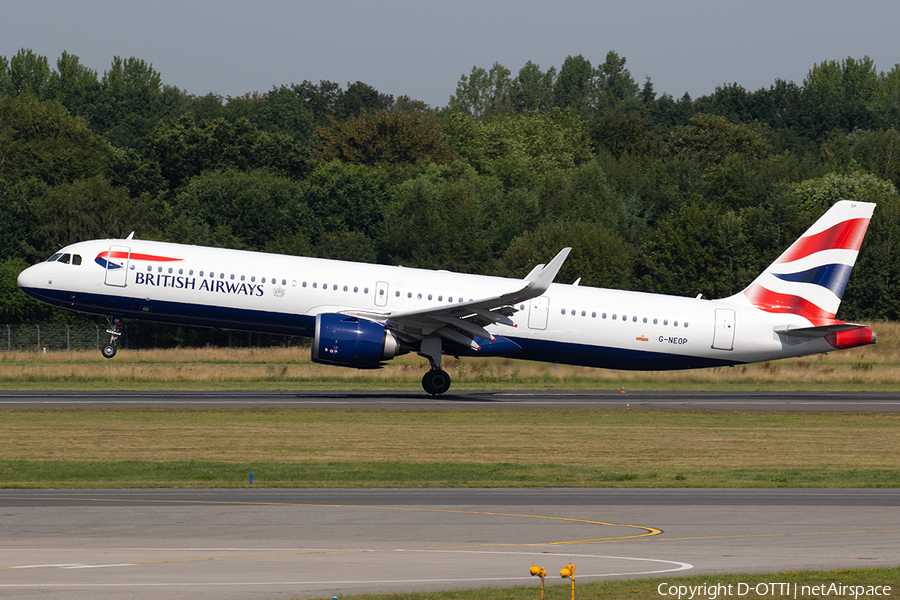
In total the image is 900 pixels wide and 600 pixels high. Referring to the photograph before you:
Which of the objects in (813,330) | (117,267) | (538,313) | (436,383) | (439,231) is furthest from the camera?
(439,231)

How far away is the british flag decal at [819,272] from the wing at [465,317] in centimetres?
964

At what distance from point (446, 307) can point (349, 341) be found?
3337 millimetres

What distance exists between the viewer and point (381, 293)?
37.8m

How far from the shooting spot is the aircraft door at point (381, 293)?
37.7 m

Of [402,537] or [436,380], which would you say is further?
[436,380]

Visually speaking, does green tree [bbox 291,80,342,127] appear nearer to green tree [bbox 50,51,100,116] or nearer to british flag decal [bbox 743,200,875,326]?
green tree [bbox 50,51,100,116]

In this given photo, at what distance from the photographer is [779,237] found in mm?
77125

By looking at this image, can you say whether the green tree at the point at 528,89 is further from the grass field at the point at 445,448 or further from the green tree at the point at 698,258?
the grass field at the point at 445,448

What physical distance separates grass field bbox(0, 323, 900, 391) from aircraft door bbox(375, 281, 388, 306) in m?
5.70

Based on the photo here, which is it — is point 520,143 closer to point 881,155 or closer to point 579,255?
point 881,155

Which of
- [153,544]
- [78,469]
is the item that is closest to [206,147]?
[78,469]

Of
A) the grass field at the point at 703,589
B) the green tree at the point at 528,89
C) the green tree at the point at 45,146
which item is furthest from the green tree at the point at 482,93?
the grass field at the point at 703,589

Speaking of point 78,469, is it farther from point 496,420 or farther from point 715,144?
point 715,144

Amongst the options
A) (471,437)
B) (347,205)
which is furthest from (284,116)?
(471,437)
